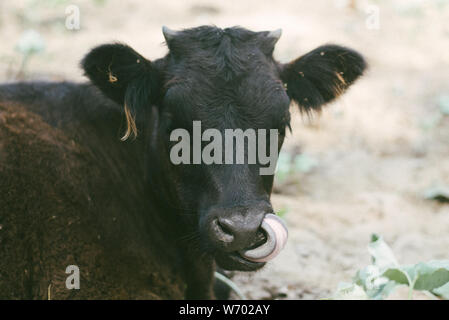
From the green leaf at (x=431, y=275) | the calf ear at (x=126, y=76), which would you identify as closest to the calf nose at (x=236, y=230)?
the green leaf at (x=431, y=275)

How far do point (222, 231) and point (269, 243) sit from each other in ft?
0.87

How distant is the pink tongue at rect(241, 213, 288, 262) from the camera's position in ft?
9.21

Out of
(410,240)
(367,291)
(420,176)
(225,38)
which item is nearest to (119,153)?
(225,38)

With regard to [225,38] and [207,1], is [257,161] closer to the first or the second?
[225,38]

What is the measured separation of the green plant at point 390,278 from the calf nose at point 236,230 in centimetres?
67

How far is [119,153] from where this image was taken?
3893mm

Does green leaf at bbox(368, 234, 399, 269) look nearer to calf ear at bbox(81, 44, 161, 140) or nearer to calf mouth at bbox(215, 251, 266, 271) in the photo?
calf mouth at bbox(215, 251, 266, 271)

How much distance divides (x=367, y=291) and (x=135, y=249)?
5.04ft

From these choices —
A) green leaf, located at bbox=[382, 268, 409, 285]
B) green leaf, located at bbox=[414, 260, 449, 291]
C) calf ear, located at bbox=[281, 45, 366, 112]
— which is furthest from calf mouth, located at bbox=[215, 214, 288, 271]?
calf ear, located at bbox=[281, 45, 366, 112]

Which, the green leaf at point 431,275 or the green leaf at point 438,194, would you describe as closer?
the green leaf at point 431,275

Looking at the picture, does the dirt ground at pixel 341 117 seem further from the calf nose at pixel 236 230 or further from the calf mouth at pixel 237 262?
the calf nose at pixel 236 230

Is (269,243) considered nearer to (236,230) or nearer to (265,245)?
(265,245)

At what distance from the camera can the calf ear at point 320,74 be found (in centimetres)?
375

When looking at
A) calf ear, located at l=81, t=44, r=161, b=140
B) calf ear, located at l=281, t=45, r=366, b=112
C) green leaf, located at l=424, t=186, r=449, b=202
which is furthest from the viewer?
green leaf, located at l=424, t=186, r=449, b=202
